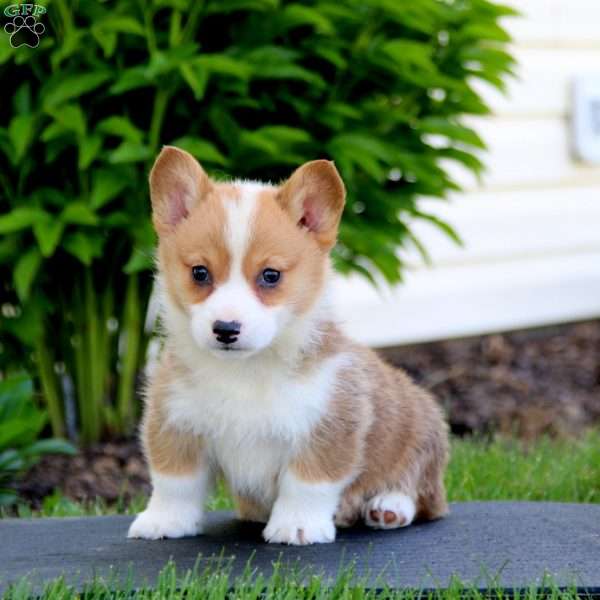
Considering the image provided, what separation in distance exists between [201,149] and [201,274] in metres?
1.78

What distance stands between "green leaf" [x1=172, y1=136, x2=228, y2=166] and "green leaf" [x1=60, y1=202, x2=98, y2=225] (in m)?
0.43

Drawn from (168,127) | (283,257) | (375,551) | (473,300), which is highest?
(168,127)

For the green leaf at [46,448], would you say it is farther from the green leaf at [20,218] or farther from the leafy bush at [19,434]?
the green leaf at [20,218]

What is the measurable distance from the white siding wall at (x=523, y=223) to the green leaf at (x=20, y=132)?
10.9ft

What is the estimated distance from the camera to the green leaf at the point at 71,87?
4.79m

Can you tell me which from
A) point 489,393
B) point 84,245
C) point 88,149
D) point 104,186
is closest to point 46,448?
point 84,245

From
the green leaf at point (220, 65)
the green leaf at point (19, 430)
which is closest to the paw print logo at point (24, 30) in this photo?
the green leaf at point (220, 65)

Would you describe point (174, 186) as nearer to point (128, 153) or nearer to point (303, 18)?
point (128, 153)

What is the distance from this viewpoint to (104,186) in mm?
4891

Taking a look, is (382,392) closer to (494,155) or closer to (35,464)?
(35,464)

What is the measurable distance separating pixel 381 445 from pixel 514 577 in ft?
1.76

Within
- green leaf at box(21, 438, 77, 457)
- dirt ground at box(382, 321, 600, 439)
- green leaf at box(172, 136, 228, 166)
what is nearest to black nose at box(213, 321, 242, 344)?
green leaf at box(172, 136, 228, 166)

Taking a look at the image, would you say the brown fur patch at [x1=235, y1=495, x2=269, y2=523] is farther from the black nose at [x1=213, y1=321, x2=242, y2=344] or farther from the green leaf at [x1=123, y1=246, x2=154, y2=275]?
the green leaf at [x1=123, y1=246, x2=154, y2=275]

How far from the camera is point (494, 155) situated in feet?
27.5
